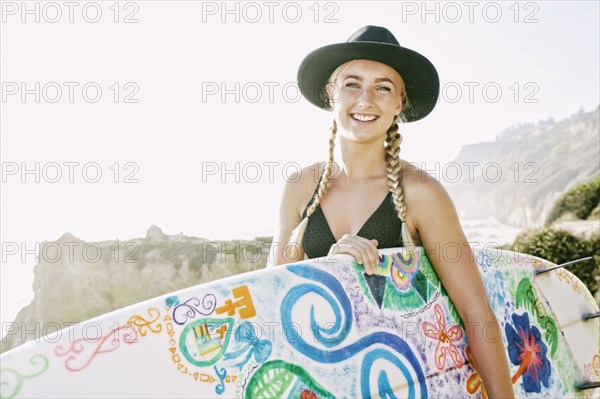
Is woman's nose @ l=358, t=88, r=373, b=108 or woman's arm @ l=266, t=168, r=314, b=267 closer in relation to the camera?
woman's nose @ l=358, t=88, r=373, b=108

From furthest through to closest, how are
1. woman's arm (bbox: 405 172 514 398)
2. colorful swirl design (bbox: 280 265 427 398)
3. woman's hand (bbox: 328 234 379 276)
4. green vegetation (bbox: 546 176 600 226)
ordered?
green vegetation (bbox: 546 176 600 226)
woman's arm (bbox: 405 172 514 398)
woman's hand (bbox: 328 234 379 276)
colorful swirl design (bbox: 280 265 427 398)

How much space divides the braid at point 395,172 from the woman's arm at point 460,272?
31mm

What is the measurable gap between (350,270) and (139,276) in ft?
22.9

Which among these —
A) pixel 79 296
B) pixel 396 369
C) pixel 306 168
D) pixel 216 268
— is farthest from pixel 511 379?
pixel 79 296

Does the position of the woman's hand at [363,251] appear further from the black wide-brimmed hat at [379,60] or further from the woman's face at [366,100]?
the black wide-brimmed hat at [379,60]

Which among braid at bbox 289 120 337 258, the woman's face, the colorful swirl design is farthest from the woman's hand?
the woman's face

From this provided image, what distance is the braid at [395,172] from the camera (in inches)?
93.0

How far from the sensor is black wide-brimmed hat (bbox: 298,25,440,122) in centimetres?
246

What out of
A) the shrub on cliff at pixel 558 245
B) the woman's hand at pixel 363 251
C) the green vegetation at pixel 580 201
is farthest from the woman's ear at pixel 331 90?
the green vegetation at pixel 580 201

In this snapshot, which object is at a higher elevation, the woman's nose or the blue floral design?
the woman's nose

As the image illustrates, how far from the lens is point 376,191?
251cm

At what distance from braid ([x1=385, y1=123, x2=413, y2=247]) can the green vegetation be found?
9603 millimetres

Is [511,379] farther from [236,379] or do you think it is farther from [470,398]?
[236,379]

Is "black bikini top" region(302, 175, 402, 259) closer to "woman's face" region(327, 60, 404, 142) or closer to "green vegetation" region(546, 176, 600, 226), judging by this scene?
"woman's face" region(327, 60, 404, 142)
